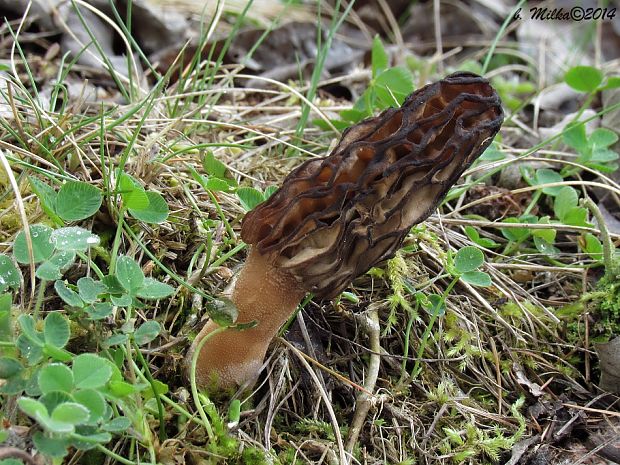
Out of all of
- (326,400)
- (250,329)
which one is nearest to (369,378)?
(326,400)

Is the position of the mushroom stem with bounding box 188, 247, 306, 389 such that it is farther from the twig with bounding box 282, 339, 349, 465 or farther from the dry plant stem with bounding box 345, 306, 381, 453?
the dry plant stem with bounding box 345, 306, 381, 453

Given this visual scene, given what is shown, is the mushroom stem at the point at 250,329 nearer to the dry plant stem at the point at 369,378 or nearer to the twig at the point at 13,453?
the dry plant stem at the point at 369,378

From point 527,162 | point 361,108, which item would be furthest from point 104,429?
point 527,162

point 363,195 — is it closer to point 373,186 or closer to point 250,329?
point 373,186

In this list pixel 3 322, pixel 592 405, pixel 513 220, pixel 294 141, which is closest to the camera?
pixel 3 322

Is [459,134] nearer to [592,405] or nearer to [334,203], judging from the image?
[334,203]

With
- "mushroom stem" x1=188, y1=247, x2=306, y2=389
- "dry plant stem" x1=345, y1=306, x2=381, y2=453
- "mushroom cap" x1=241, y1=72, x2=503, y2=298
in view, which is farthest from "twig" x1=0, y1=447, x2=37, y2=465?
"dry plant stem" x1=345, y1=306, x2=381, y2=453

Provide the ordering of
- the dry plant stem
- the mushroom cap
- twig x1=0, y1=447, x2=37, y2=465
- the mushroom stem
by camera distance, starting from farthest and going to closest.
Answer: the dry plant stem < the mushroom stem < the mushroom cap < twig x1=0, y1=447, x2=37, y2=465
